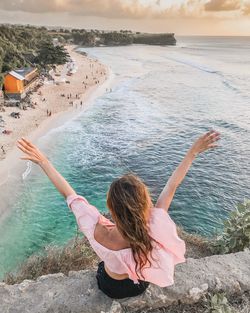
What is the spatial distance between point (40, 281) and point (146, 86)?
59064mm

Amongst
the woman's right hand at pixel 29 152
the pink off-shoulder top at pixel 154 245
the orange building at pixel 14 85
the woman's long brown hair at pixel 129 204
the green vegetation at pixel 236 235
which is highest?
the woman's right hand at pixel 29 152

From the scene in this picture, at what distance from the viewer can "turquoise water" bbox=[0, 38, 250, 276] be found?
666 inches

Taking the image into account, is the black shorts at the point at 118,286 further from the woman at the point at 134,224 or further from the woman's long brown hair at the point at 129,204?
the woman's long brown hair at the point at 129,204

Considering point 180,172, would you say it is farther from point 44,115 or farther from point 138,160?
point 44,115

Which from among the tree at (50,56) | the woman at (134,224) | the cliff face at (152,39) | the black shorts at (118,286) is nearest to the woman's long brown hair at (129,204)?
the woman at (134,224)

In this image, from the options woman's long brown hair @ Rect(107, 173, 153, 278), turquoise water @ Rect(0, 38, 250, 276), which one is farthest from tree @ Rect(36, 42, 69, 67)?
woman's long brown hair @ Rect(107, 173, 153, 278)

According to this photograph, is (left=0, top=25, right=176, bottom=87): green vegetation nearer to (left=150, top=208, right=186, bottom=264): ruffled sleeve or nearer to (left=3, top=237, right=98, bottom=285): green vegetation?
(left=3, top=237, right=98, bottom=285): green vegetation

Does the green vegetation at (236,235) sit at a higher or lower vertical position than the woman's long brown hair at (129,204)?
lower

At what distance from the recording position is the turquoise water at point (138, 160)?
16.9 metres

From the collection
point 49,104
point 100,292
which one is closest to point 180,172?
point 100,292

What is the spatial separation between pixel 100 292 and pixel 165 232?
6.22 feet

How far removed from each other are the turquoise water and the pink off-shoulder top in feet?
32.9

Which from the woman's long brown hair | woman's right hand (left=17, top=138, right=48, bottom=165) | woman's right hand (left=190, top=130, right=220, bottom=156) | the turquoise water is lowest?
the turquoise water

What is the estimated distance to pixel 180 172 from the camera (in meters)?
3.95
